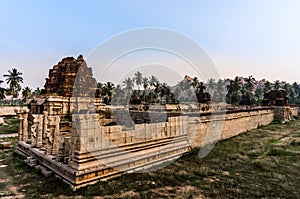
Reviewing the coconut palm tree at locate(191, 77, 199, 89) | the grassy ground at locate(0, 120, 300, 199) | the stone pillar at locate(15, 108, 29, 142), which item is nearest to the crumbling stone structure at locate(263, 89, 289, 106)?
the grassy ground at locate(0, 120, 300, 199)

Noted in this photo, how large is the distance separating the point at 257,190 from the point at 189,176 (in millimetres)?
1705

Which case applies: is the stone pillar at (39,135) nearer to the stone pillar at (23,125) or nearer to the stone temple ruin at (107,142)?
the stone temple ruin at (107,142)

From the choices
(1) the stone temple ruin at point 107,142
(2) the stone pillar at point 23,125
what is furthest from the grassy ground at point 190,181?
(2) the stone pillar at point 23,125

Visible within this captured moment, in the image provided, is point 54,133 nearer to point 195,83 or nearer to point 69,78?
point 69,78

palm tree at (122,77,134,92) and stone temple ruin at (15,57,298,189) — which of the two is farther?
palm tree at (122,77,134,92)

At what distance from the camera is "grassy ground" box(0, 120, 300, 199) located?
179 inches

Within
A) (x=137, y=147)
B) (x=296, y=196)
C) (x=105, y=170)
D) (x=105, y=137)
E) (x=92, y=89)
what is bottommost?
(x=296, y=196)

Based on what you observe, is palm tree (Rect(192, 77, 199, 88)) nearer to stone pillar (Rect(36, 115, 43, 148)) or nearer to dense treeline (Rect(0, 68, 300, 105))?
dense treeline (Rect(0, 68, 300, 105))

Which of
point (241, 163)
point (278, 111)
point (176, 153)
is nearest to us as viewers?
point (241, 163)

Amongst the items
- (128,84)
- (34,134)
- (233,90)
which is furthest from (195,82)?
(34,134)

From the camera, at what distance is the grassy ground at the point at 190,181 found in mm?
4551

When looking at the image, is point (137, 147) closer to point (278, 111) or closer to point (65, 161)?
point (65, 161)

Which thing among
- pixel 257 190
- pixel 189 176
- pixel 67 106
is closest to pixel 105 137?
pixel 189 176

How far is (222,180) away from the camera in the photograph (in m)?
5.40
